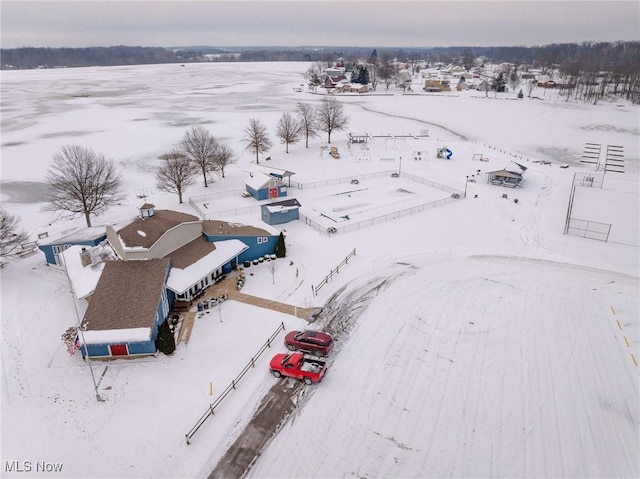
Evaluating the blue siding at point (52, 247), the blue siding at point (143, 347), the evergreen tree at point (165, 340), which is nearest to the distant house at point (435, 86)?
the blue siding at point (52, 247)

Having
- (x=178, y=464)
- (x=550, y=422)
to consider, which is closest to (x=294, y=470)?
(x=178, y=464)

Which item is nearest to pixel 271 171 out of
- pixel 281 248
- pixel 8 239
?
pixel 281 248

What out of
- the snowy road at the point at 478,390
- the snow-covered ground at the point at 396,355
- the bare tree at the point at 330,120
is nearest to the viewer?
the snowy road at the point at 478,390

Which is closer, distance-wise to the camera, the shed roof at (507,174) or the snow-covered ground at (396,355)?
the snow-covered ground at (396,355)

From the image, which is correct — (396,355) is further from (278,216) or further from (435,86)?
(435,86)

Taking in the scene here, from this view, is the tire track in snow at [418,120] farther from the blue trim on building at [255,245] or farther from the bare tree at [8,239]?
the bare tree at [8,239]

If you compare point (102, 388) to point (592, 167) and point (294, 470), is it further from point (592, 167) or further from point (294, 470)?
point (592, 167)

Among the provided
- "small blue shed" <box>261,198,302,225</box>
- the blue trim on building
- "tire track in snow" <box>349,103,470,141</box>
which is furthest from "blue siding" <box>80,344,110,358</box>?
"tire track in snow" <box>349,103,470,141</box>
